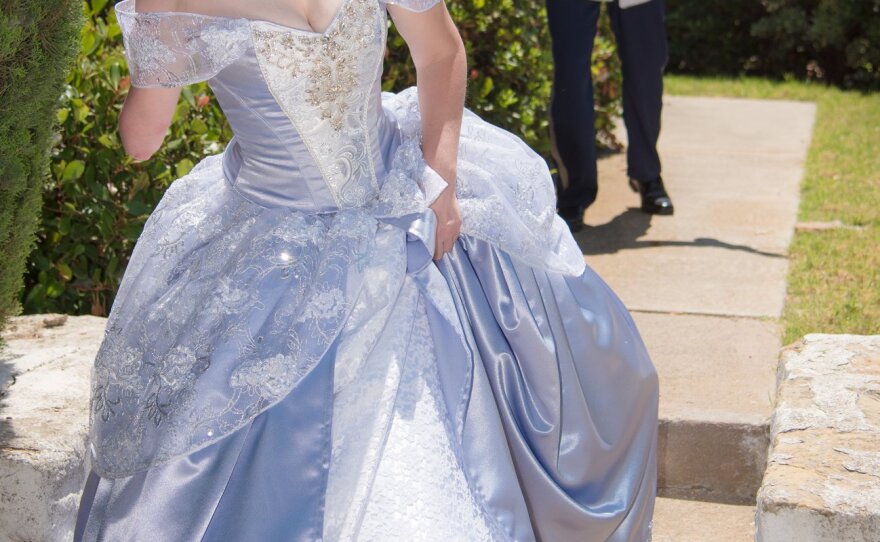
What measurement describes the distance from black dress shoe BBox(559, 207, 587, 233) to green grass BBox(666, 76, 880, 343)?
920 mm

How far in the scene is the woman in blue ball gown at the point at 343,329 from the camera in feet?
7.19

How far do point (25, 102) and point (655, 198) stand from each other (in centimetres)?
355

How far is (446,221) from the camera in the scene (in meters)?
2.48

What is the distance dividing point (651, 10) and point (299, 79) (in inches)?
127

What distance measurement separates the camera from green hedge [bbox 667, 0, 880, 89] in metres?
9.97

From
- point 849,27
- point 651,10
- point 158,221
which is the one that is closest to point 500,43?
point 651,10

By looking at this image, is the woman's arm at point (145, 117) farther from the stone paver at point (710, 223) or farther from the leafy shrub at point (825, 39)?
the leafy shrub at point (825, 39)

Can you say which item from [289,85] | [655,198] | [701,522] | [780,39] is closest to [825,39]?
[780,39]

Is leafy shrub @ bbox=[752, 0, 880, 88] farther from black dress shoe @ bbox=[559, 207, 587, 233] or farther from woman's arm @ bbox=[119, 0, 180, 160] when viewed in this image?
woman's arm @ bbox=[119, 0, 180, 160]

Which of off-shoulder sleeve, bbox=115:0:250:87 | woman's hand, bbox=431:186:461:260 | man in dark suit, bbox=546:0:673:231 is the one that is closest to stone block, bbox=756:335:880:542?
woman's hand, bbox=431:186:461:260

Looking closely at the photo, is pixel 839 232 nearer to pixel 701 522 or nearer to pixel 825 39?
pixel 701 522

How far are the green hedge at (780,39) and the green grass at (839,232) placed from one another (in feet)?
4.37

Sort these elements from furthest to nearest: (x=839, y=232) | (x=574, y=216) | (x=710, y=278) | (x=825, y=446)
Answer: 1. (x=574, y=216)
2. (x=839, y=232)
3. (x=710, y=278)
4. (x=825, y=446)
